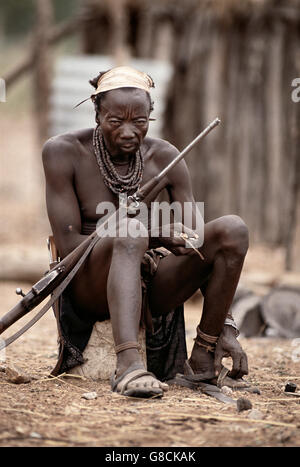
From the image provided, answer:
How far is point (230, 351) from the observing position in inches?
155

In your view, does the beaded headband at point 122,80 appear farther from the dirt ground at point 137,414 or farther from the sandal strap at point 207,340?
the dirt ground at point 137,414

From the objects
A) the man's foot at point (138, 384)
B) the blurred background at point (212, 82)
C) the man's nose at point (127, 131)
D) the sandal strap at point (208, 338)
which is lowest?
the man's foot at point (138, 384)

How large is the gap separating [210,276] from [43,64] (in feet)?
24.2

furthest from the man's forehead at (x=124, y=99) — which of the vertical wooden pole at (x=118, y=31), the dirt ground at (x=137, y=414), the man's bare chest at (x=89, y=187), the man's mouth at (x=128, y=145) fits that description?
the vertical wooden pole at (x=118, y=31)

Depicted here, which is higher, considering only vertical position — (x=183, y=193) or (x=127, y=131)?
(x=127, y=131)

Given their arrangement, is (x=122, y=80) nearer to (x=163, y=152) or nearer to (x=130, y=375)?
(x=163, y=152)

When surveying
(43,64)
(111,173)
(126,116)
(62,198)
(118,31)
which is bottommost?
(62,198)

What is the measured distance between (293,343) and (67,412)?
2892 mm

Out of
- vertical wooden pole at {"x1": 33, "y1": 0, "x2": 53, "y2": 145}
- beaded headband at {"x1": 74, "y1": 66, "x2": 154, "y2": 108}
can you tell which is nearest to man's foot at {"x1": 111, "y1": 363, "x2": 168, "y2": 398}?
beaded headband at {"x1": 74, "y1": 66, "x2": 154, "y2": 108}

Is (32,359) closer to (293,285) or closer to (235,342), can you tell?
(235,342)

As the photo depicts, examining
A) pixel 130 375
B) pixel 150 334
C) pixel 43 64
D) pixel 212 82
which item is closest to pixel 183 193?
pixel 150 334

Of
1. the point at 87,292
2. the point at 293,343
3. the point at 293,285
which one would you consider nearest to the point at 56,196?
the point at 87,292

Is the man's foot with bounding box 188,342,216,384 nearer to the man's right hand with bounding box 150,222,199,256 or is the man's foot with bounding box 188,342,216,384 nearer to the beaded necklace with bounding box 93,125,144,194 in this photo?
the man's right hand with bounding box 150,222,199,256

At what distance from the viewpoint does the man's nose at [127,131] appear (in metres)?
3.85
